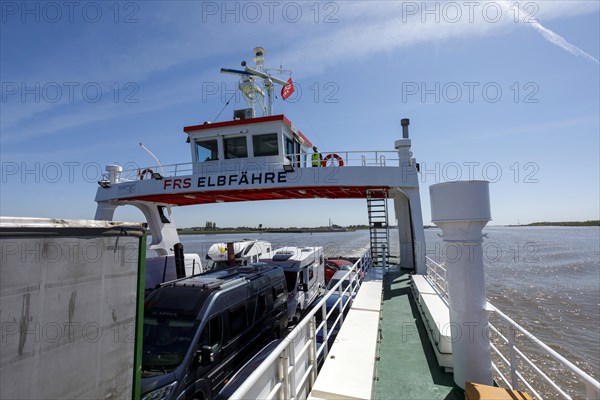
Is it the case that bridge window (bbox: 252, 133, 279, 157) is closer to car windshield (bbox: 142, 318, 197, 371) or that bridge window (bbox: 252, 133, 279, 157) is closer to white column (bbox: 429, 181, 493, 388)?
car windshield (bbox: 142, 318, 197, 371)

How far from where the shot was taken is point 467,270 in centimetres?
390

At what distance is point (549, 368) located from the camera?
927 centimetres

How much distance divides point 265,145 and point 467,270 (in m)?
10.6

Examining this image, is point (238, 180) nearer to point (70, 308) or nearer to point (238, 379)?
point (238, 379)

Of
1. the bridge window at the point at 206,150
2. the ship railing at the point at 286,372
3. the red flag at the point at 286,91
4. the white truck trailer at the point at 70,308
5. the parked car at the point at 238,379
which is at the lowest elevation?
the parked car at the point at 238,379

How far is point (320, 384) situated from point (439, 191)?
107 inches

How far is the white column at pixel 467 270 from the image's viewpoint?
381 centimetres

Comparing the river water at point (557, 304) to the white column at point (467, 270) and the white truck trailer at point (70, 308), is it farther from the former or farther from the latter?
the white truck trailer at point (70, 308)

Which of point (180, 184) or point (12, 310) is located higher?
point (180, 184)

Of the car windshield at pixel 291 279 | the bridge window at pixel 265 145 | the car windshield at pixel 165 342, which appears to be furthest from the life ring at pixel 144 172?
the car windshield at pixel 165 342

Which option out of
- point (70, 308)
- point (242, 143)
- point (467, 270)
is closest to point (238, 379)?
point (467, 270)

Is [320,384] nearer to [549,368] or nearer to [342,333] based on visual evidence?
[342,333]

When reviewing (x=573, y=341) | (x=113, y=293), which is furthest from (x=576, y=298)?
(x=113, y=293)

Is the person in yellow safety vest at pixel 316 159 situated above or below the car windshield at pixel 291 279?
above
